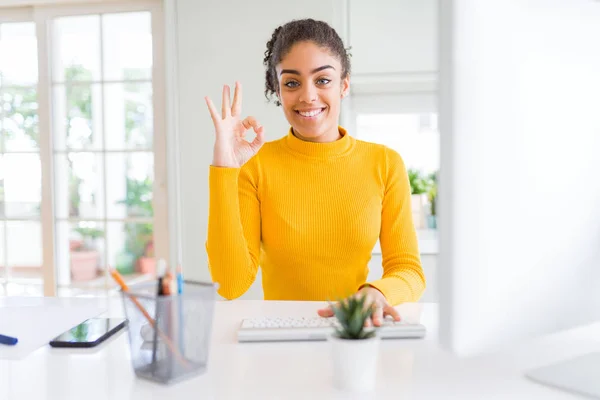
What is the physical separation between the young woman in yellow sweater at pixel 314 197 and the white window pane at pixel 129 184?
1.77m

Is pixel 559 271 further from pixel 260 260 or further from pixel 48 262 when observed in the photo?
pixel 48 262

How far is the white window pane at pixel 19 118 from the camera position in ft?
10.6

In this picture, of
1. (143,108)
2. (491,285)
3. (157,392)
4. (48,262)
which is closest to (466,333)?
(491,285)

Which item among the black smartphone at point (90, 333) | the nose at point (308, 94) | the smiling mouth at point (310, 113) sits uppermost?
the nose at point (308, 94)

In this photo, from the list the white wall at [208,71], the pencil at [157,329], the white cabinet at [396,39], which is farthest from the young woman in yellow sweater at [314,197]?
the white wall at [208,71]

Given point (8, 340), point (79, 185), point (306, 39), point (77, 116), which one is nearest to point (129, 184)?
point (79, 185)

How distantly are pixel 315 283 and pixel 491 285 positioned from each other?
33.5 inches

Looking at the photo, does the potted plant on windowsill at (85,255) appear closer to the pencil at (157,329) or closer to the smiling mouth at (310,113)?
the smiling mouth at (310,113)

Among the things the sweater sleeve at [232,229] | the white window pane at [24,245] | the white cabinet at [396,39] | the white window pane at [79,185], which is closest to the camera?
the sweater sleeve at [232,229]

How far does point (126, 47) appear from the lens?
3102 mm

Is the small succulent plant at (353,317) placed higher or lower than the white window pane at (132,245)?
higher

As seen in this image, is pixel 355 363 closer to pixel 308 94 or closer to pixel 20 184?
pixel 308 94

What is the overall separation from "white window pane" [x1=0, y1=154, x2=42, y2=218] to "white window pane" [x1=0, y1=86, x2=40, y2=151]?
0.07 meters

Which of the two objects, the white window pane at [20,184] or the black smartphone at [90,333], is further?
the white window pane at [20,184]
